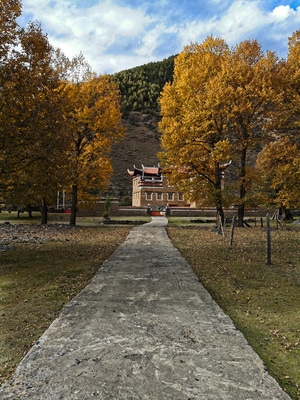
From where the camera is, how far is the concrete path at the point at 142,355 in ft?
10.3

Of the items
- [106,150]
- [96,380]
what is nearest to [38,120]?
[96,380]

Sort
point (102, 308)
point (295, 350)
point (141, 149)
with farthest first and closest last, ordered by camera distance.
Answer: point (141, 149) → point (102, 308) → point (295, 350)

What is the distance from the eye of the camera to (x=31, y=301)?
666cm

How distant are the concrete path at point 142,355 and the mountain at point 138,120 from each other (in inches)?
2465

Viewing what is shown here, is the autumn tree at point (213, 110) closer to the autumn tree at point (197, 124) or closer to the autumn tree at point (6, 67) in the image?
the autumn tree at point (197, 124)

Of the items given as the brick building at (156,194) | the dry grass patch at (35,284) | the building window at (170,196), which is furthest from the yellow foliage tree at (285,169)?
the building window at (170,196)

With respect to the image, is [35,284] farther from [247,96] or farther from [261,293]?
[247,96]

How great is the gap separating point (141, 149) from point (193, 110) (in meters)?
85.0

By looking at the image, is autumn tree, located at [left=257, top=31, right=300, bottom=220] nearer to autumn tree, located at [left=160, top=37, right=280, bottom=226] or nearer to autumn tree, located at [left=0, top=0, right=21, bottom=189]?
autumn tree, located at [left=160, top=37, right=280, bottom=226]

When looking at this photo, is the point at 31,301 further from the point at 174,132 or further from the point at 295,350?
the point at 174,132

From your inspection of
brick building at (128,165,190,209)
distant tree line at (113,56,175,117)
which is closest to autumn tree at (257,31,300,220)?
brick building at (128,165,190,209)

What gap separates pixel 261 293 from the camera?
24.4 feet

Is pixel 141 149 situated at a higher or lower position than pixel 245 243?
higher

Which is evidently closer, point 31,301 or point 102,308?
point 102,308
